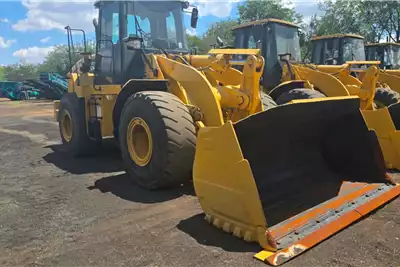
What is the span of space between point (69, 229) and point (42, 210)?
746 millimetres

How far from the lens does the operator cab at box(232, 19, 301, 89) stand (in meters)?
9.20

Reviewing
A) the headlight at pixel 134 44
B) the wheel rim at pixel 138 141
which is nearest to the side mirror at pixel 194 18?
the headlight at pixel 134 44

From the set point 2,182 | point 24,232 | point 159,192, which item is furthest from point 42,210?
point 2,182

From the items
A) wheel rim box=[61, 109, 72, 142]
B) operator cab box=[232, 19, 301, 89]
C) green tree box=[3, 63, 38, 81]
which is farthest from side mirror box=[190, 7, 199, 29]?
green tree box=[3, 63, 38, 81]

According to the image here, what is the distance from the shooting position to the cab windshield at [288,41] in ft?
30.7

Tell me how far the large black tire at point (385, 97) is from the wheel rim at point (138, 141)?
6.13m

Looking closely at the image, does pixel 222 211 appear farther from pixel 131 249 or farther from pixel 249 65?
pixel 249 65

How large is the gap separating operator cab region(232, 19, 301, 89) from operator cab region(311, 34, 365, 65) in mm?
2502

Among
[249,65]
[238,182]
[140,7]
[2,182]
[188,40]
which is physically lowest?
[2,182]

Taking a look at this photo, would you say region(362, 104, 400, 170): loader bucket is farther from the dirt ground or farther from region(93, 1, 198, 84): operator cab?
region(93, 1, 198, 84): operator cab

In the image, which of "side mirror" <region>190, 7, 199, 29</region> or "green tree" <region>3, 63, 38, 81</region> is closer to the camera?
"side mirror" <region>190, 7, 199, 29</region>

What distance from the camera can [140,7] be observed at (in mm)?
6473

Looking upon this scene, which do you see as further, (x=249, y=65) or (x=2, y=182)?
(x=2, y=182)

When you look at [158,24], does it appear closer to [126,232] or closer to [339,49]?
[126,232]
